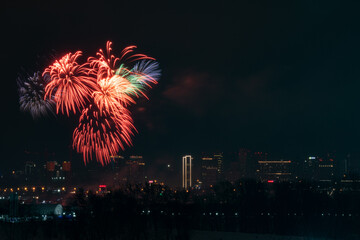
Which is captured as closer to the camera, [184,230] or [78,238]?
[78,238]

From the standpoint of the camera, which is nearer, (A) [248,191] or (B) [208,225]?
(B) [208,225]

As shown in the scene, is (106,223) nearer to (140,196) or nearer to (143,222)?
(143,222)

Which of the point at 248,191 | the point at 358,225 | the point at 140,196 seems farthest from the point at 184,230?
the point at 248,191

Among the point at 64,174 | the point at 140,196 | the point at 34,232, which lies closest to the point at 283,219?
the point at 140,196

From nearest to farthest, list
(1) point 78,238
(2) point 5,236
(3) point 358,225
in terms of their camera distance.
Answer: (1) point 78,238 < (2) point 5,236 < (3) point 358,225

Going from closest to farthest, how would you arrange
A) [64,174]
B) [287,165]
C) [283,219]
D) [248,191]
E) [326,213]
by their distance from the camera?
[283,219]
[326,213]
[248,191]
[64,174]
[287,165]

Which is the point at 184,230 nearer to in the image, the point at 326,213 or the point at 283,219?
the point at 283,219

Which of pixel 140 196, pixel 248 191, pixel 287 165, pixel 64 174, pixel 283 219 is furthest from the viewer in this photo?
pixel 287 165

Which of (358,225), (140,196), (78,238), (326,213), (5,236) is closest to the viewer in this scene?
(78,238)
